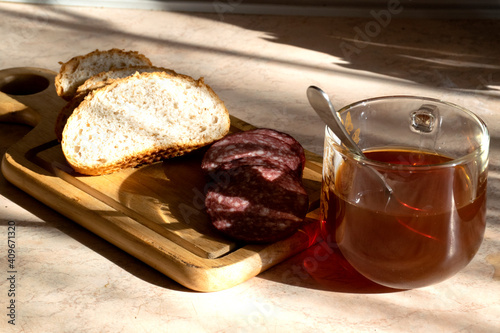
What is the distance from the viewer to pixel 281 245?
1.15m

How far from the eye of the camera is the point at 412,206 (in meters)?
0.96

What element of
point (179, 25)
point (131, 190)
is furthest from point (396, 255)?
point (179, 25)

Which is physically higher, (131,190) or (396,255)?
(396,255)

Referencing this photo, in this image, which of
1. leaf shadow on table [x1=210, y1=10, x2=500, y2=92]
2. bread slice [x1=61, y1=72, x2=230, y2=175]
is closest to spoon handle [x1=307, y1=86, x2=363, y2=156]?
bread slice [x1=61, y1=72, x2=230, y2=175]

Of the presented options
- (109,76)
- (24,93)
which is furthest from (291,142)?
(24,93)

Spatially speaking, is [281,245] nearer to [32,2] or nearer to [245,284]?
[245,284]

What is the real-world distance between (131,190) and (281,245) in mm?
334

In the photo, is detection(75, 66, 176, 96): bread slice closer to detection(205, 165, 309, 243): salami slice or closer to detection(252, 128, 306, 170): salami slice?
detection(252, 128, 306, 170): salami slice

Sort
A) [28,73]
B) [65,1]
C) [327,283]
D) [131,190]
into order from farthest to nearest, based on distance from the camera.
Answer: [65,1] → [28,73] → [131,190] → [327,283]

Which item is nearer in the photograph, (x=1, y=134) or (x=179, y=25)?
(x=1, y=134)

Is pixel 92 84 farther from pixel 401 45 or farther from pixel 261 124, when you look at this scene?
pixel 401 45

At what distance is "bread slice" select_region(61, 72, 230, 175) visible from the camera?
134 centimetres

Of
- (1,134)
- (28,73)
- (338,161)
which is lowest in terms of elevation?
(1,134)

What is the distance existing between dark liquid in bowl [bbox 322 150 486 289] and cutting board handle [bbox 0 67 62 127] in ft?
2.77
